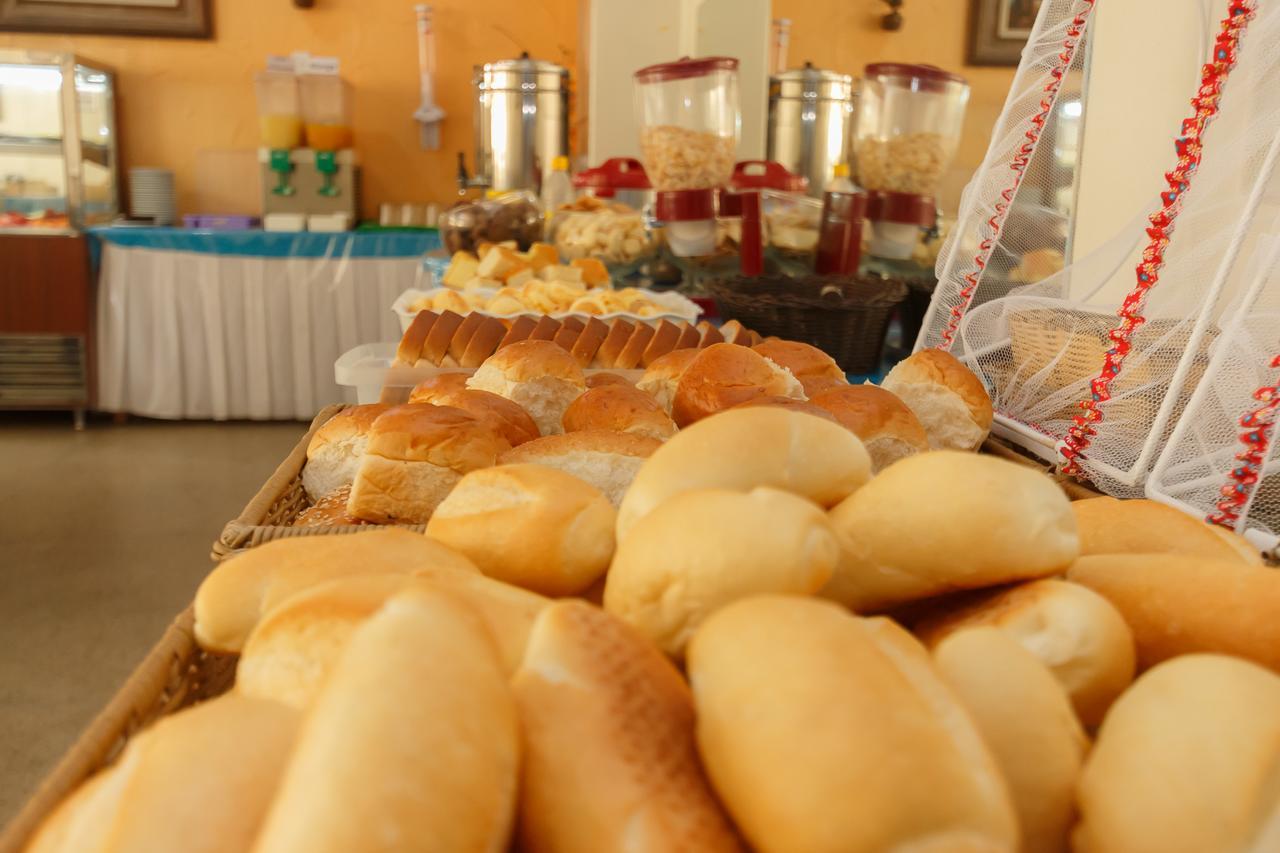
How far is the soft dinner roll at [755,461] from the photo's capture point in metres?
0.66

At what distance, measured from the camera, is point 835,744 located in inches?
15.4

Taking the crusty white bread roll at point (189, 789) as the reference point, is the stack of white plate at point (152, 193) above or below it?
above

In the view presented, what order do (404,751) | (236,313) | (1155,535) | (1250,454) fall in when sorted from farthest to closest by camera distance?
(236,313) < (1250,454) < (1155,535) < (404,751)

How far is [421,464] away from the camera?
3.37 ft

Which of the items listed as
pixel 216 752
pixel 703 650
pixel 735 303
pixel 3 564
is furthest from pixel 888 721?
pixel 3 564

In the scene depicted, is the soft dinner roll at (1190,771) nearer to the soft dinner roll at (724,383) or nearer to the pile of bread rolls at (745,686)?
the pile of bread rolls at (745,686)

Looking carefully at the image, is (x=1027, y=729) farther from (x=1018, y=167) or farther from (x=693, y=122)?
(x=693, y=122)

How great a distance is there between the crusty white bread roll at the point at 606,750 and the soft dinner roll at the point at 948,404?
80 cm

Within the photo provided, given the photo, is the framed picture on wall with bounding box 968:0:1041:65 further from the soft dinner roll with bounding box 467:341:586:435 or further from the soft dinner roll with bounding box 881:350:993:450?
the soft dinner roll with bounding box 467:341:586:435

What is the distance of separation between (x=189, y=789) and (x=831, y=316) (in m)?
1.82

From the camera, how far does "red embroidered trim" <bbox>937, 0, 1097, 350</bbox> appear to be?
4.96 feet

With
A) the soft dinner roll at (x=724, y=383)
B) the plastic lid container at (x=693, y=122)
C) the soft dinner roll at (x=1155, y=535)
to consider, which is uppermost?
the plastic lid container at (x=693, y=122)

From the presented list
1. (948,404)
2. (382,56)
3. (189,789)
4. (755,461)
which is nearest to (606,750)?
(189,789)

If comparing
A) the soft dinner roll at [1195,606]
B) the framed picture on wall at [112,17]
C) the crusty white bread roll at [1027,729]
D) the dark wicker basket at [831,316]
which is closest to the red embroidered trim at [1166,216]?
the soft dinner roll at [1195,606]
